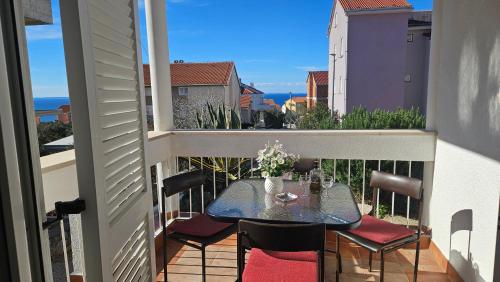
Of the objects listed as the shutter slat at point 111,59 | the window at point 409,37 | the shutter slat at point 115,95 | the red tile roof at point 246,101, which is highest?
the window at point 409,37

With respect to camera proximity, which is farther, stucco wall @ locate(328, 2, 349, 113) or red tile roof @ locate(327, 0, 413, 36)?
stucco wall @ locate(328, 2, 349, 113)

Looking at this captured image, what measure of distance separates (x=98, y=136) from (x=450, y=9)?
2922mm

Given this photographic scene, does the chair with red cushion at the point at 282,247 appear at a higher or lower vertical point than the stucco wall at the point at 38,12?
lower

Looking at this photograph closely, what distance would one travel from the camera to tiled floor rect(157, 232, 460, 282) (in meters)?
2.72

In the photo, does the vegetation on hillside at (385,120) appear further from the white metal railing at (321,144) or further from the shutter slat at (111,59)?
the shutter slat at (111,59)

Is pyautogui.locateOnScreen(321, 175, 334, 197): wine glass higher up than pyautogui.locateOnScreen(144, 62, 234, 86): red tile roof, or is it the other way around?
pyautogui.locateOnScreen(144, 62, 234, 86): red tile roof

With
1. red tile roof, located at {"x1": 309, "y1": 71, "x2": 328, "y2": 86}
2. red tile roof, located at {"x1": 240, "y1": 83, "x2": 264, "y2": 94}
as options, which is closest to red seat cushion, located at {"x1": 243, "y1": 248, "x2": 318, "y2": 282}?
red tile roof, located at {"x1": 240, "y1": 83, "x2": 264, "y2": 94}

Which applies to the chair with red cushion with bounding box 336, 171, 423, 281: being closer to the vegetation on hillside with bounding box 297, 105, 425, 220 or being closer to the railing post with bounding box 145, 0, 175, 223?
the railing post with bounding box 145, 0, 175, 223

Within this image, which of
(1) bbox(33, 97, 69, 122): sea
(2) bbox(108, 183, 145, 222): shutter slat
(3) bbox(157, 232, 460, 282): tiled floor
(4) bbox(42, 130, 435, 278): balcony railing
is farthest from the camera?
(4) bbox(42, 130, 435, 278): balcony railing

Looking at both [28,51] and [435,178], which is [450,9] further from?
[28,51]

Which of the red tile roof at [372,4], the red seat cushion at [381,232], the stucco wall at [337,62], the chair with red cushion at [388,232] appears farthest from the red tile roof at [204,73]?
the red seat cushion at [381,232]

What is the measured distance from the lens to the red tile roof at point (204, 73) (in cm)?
971

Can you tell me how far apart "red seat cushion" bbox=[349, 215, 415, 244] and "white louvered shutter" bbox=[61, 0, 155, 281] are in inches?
58.4

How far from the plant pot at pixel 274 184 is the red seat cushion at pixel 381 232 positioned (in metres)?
0.64
